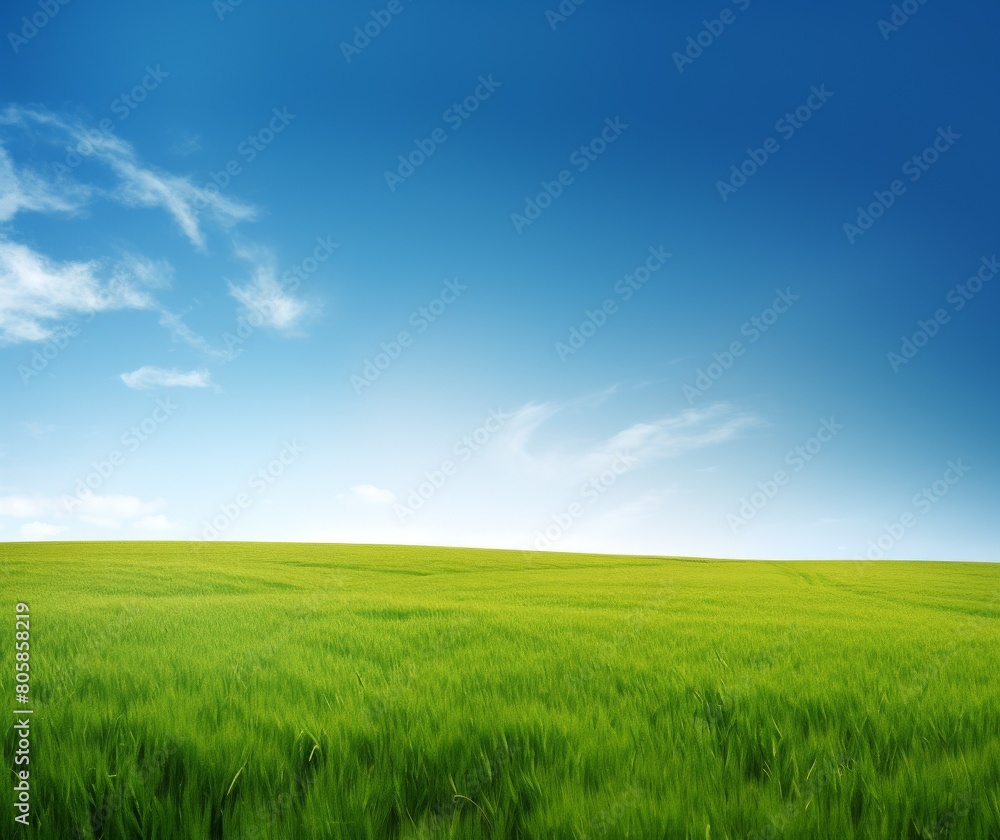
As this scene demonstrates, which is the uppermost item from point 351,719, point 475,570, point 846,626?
point 351,719

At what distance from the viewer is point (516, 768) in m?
3.27

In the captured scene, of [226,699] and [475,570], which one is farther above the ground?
[226,699]

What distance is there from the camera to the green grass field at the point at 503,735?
2.69m

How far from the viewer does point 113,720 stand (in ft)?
12.7

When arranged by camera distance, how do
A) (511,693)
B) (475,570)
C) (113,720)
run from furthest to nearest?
(475,570) → (511,693) → (113,720)

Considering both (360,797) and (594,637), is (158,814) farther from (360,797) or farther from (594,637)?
(594,637)

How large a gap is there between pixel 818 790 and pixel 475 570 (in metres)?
28.8

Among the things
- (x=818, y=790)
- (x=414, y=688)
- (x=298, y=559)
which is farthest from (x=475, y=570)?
(x=818, y=790)

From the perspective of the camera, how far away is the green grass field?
106 inches

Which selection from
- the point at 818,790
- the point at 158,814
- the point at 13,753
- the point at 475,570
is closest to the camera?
the point at 158,814

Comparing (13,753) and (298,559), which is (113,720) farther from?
(298,559)

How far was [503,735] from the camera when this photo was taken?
3635mm

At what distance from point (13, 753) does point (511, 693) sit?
3.58 meters

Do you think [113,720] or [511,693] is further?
[511,693]
